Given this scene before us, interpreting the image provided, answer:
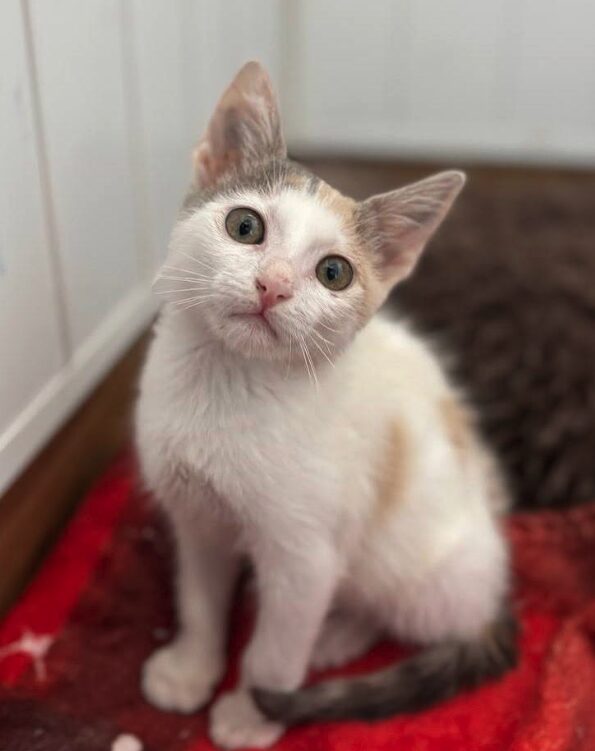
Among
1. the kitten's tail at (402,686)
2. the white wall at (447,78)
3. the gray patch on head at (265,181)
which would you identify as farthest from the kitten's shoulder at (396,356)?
the white wall at (447,78)

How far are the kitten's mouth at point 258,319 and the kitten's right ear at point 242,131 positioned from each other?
200 millimetres

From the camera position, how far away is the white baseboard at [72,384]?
1.08 meters

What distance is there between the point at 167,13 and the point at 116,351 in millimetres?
552

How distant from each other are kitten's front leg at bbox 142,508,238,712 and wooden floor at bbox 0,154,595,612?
0.72 feet

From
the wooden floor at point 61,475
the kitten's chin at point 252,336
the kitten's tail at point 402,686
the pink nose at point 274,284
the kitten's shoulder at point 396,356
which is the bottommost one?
the kitten's tail at point 402,686

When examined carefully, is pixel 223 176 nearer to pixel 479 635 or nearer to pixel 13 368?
pixel 13 368

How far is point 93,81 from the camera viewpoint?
117 centimetres

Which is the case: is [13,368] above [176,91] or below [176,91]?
below

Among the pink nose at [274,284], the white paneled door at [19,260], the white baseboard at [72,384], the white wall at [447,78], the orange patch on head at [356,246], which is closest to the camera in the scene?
the pink nose at [274,284]

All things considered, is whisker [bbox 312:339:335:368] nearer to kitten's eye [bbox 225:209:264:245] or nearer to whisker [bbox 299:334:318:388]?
whisker [bbox 299:334:318:388]

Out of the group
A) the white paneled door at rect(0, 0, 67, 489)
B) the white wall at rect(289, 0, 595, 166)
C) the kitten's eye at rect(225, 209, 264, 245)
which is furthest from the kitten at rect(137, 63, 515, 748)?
the white wall at rect(289, 0, 595, 166)

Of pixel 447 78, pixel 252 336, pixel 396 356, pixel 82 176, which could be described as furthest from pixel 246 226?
pixel 447 78

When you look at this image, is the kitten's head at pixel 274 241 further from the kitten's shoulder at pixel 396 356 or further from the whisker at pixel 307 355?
the kitten's shoulder at pixel 396 356

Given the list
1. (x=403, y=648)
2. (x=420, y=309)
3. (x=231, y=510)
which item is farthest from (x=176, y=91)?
(x=403, y=648)
